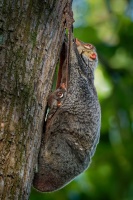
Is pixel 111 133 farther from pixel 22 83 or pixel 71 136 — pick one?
pixel 22 83

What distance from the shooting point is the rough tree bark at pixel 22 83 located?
128 inches

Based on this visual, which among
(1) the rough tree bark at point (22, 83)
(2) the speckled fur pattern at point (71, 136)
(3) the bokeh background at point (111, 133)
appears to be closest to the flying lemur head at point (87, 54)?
(2) the speckled fur pattern at point (71, 136)

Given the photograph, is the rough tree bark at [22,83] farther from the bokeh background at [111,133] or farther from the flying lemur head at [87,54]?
the bokeh background at [111,133]

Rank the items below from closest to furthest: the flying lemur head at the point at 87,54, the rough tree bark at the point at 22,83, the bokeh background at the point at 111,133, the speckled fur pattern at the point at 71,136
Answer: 1. the rough tree bark at the point at 22,83
2. the speckled fur pattern at the point at 71,136
3. the flying lemur head at the point at 87,54
4. the bokeh background at the point at 111,133

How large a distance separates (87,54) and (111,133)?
2.58 meters

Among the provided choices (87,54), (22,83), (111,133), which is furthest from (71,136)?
(111,133)

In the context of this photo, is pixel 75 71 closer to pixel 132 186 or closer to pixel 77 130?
pixel 77 130

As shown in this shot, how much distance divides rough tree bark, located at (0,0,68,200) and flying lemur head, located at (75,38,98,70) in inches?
35.5

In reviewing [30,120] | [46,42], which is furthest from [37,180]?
[46,42]

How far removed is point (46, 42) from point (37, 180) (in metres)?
1.01

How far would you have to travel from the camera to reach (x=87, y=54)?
4.54 metres

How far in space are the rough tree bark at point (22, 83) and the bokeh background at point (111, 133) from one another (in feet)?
10.7

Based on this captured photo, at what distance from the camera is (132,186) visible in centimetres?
691

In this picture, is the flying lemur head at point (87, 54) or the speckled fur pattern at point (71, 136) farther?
the flying lemur head at point (87, 54)
